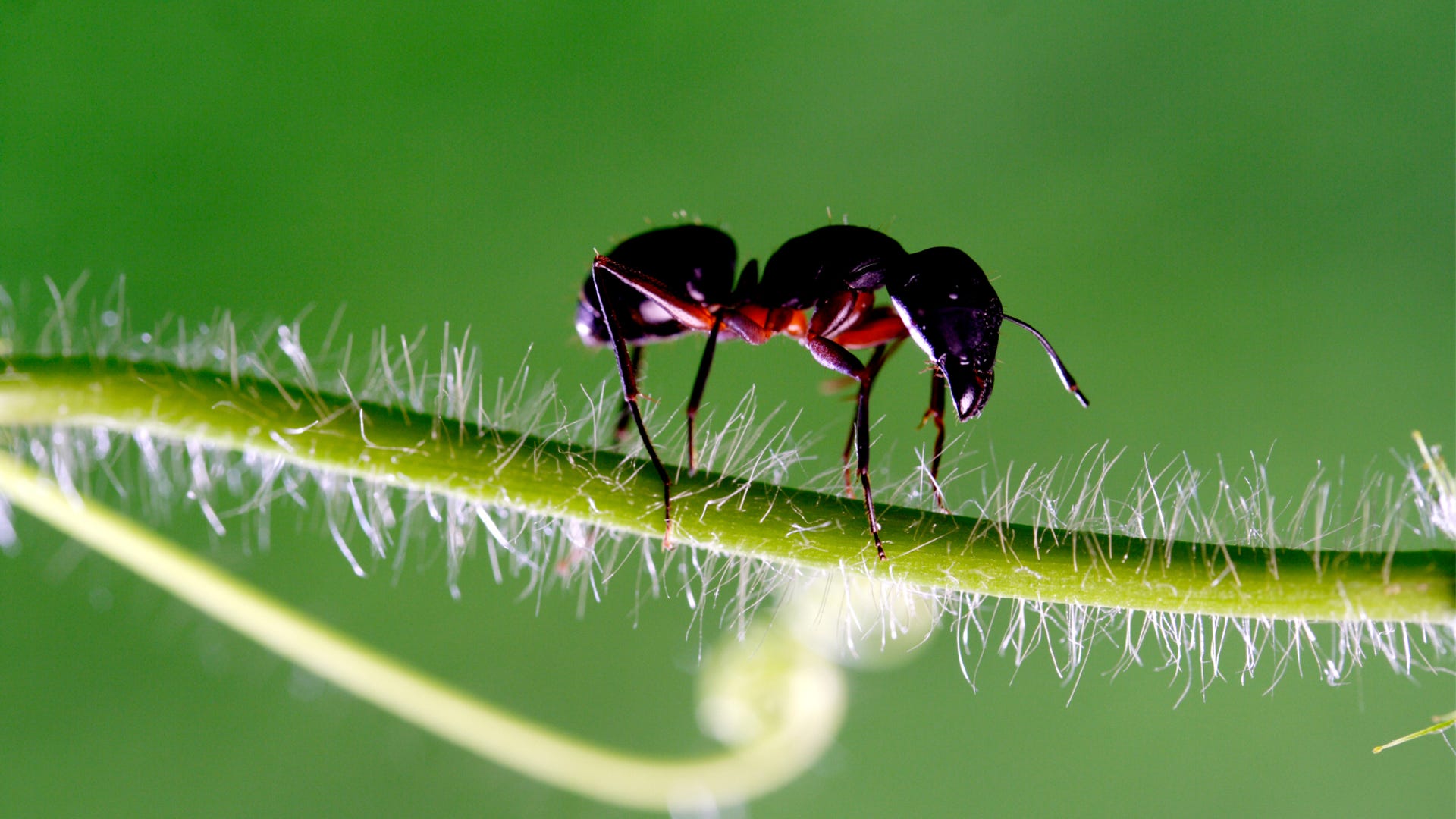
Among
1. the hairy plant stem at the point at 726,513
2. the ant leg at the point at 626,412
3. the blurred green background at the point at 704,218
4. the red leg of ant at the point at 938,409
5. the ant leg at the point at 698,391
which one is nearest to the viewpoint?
the hairy plant stem at the point at 726,513

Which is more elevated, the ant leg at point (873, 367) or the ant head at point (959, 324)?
the ant head at point (959, 324)

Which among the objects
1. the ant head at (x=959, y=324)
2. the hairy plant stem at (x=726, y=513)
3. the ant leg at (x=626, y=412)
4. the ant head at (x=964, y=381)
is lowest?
the ant leg at (x=626, y=412)

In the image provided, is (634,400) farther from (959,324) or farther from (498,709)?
(498,709)

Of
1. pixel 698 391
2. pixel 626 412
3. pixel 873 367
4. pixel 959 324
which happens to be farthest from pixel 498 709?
pixel 959 324

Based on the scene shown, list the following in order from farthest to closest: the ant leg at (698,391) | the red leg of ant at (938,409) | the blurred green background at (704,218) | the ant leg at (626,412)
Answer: the blurred green background at (704,218) < the ant leg at (626,412) < the red leg of ant at (938,409) < the ant leg at (698,391)

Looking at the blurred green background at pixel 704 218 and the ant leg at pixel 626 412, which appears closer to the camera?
the ant leg at pixel 626 412

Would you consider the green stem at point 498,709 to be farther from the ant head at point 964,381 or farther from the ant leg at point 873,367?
the ant head at point 964,381

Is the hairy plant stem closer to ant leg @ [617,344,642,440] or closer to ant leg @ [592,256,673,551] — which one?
ant leg @ [592,256,673,551]

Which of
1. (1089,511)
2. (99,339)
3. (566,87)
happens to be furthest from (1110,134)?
(99,339)

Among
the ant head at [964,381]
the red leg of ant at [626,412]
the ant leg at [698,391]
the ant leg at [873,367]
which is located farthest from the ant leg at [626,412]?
the ant head at [964,381]
